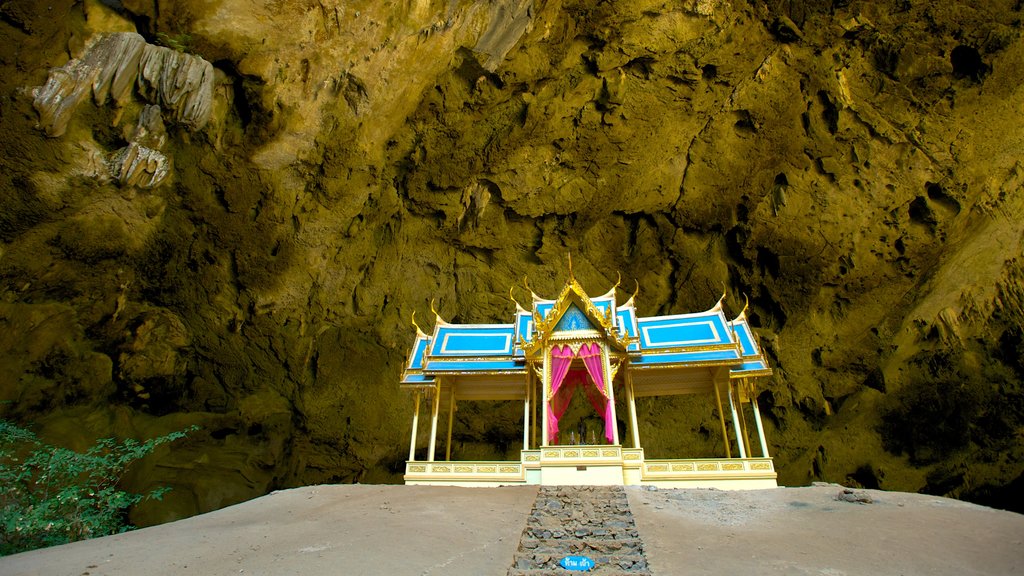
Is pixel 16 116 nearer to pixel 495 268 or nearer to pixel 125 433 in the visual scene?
pixel 125 433

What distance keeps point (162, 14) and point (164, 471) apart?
15274 millimetres

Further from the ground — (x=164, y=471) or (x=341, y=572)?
(x=164, y=471)

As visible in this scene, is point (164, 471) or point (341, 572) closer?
point (341, 572)

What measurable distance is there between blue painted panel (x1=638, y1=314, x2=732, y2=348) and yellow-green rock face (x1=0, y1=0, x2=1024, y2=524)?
9.09 m

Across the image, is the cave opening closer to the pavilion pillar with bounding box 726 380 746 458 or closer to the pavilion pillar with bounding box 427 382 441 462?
the pavilion pillar with bounding box 726 380 746 458

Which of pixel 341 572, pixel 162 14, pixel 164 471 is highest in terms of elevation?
pixel 162 14

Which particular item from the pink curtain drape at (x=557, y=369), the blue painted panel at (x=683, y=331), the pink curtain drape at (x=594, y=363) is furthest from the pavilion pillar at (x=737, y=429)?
the pink curtain drape at (x=557, y=369)

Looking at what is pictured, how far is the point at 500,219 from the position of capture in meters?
25.5

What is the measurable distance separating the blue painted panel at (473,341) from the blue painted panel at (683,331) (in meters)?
4.39

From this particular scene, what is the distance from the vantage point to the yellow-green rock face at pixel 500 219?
1828cm

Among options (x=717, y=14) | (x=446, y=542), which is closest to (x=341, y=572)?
(x=446, y=542)

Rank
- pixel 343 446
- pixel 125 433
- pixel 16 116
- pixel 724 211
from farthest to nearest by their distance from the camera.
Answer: pixel 724 211, pixel 343 446, pixel 125 433, pixel 16 116

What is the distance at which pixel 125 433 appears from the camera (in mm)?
18844

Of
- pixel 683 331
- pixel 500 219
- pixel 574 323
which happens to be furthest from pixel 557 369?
pixel 500 219
